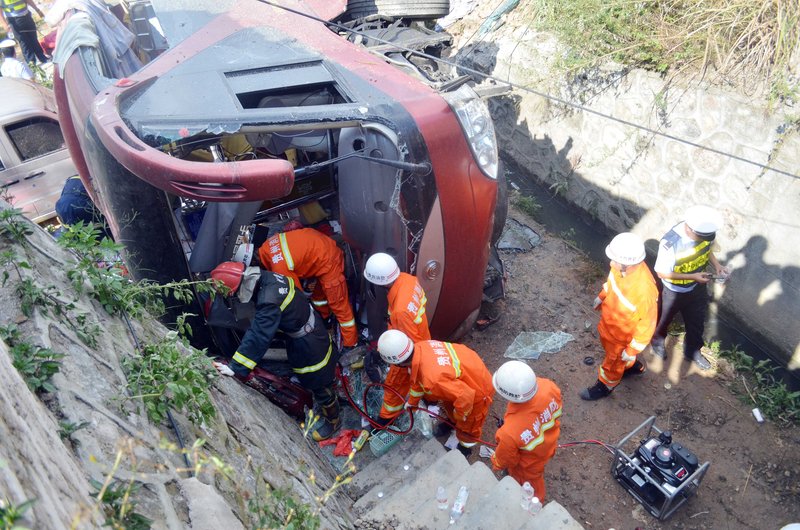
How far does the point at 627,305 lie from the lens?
4188 mm

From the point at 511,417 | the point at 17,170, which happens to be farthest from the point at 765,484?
the point at 17,170

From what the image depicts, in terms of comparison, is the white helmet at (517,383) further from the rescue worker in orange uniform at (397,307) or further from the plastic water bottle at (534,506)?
the rescue worker in orange uniform at (397,307)

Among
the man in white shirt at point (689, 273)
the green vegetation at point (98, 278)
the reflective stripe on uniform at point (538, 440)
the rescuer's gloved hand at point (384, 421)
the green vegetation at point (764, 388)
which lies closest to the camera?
the green vegetation at point (98, 278)

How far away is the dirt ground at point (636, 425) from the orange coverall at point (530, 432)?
0.70 metres

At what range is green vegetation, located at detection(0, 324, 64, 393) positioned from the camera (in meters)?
1.56

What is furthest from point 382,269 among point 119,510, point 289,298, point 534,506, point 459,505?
point 119,510

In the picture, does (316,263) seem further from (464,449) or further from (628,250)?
(628,250)

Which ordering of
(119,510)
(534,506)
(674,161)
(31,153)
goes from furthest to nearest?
(31,153)
(674,161)
(534,506)
(119,510)

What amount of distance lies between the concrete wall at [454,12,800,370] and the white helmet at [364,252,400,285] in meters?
2.91

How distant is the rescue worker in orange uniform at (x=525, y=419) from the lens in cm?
328

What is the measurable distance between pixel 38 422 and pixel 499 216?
3.91m

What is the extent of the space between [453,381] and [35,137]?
202 inches

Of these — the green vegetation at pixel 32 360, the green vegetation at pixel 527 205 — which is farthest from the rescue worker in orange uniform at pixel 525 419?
the green vegetation at pixel 527 205

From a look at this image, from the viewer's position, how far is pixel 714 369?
4.80 metres
